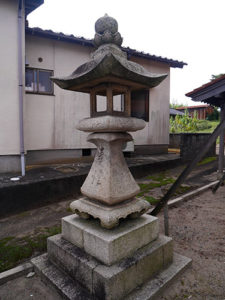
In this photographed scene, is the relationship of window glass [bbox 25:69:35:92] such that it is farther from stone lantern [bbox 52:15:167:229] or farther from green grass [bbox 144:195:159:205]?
green grass [bbox 144:195:159:205]

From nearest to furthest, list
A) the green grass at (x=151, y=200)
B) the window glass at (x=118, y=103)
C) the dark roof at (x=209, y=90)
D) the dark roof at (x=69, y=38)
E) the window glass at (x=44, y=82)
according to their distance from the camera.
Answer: the dark roof at (x=209, y=90) < the green grass at (x=151, y=200) < the dark roof at (x=69, y=38) < the window glass at (x=44, y=82) < the window glass at (x=118, y=103)

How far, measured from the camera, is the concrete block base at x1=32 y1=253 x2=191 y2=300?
2.32 m

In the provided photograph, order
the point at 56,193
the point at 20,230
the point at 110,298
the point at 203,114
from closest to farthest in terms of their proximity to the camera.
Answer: the point at 110,298, the point at 20,230, the point at 56,193, the point at 203,114

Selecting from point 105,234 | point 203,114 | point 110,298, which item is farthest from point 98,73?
point 203,114

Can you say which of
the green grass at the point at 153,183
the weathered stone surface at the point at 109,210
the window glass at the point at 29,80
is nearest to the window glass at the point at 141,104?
the green grass at the point at 153,183

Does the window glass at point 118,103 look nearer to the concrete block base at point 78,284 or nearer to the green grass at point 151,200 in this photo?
the green grass at point 151,200

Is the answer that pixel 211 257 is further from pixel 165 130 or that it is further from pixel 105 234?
pixel 165 130

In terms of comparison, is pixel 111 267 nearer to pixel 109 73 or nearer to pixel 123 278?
pixel 123 278

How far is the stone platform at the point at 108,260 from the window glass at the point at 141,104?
27.0 feet

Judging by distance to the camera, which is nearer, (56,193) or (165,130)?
(56,193)

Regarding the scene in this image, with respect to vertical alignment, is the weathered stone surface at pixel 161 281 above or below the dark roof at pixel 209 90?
below

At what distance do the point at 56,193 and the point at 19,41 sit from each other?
5.26 m

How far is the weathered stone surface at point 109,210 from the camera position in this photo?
244 centimetres

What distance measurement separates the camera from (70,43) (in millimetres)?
8516
